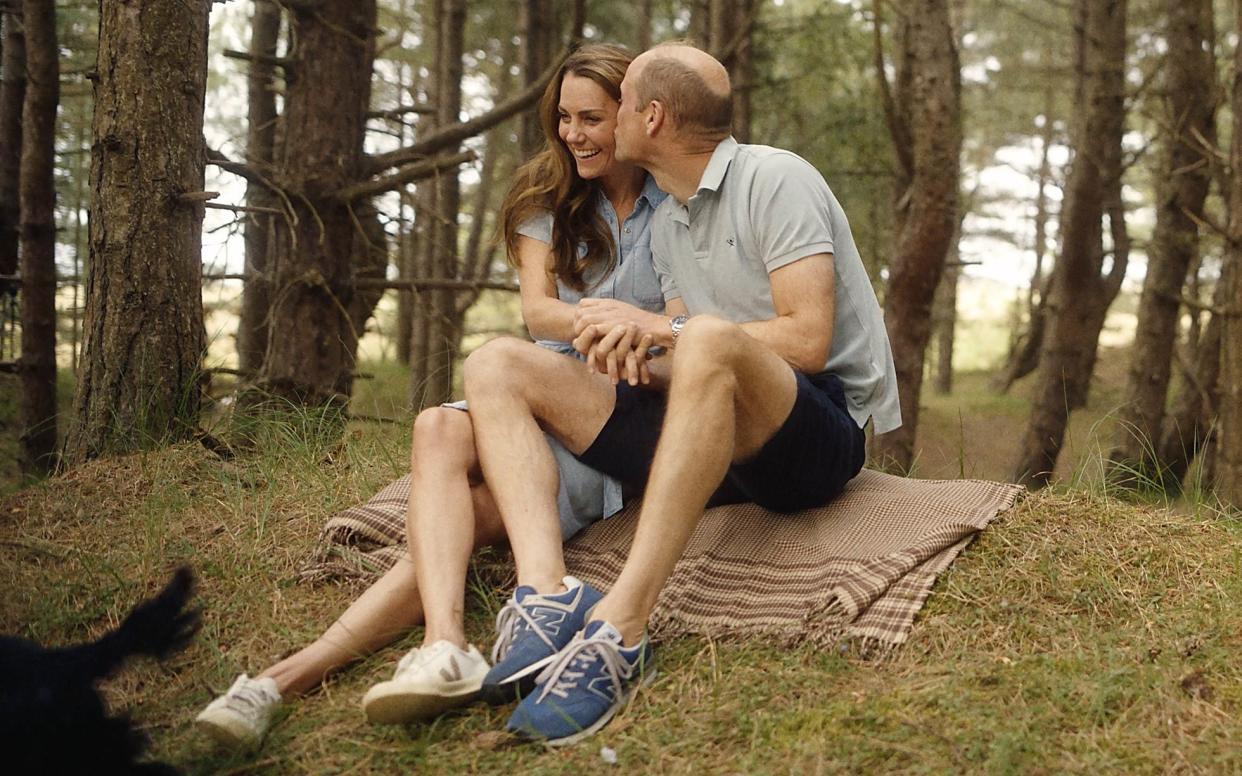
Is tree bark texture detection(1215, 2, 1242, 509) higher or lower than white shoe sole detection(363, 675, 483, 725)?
higher

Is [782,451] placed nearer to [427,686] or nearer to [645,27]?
[427,686]

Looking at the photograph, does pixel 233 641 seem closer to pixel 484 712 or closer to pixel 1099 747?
pixel 484 712

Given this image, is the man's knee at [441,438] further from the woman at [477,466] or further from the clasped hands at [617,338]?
the clasped hands at [617,338]

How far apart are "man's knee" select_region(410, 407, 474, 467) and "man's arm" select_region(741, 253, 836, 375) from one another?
820 mm

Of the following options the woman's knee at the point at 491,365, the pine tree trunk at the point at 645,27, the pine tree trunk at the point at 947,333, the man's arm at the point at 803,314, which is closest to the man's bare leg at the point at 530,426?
the woman's knee at the point at 491,365

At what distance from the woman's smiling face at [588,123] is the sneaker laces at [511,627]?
4.59 ft

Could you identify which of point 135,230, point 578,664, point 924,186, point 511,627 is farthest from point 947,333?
point 578,664

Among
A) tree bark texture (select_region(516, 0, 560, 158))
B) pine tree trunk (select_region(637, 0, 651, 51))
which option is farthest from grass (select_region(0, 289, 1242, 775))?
pine tree trunk (select_region(637, 0, 651, 51))

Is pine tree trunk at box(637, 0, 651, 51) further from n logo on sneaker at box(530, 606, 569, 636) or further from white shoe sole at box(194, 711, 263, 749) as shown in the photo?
white shoe sole at box(194, 711, 263, 749)

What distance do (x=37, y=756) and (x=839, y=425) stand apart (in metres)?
2.05

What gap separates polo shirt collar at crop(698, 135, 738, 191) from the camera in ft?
10.7

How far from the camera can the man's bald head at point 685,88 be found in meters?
3.29

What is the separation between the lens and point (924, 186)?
23.3 feet

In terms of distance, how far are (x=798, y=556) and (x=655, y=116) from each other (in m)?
1.31
